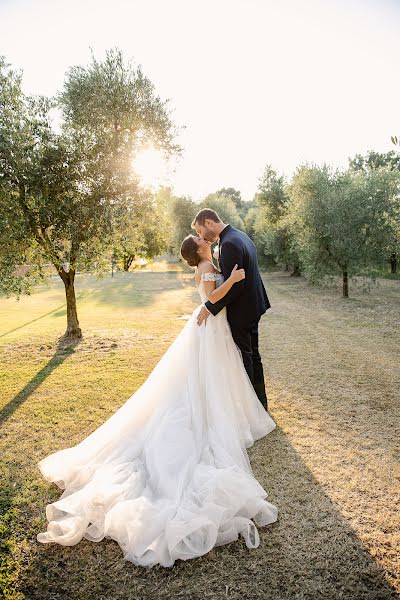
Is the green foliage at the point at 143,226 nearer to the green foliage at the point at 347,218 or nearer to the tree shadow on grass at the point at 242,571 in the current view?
the tree shadow on grass at the point at 242,571

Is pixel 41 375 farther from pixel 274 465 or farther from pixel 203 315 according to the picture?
pixel 274 465

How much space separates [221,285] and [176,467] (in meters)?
2.41

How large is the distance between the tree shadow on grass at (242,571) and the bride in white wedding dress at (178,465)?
0.37 ft

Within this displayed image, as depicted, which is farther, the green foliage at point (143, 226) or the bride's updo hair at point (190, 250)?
the green foliage at point (143, 226)

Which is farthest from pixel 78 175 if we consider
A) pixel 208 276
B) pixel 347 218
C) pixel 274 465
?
pixel 347 218

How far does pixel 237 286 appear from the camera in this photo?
5.40 meters

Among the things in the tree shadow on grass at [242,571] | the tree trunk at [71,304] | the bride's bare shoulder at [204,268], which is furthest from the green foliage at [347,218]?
the tree shadow on grass at [242,571]

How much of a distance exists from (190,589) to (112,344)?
28.4 ft

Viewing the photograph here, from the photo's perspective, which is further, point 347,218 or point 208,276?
point 347,218

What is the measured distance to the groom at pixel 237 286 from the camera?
5352mm

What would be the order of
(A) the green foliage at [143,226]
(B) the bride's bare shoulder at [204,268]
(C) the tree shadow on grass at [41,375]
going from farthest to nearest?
(A) the green foliage at [143,226]
(C) the tree shadow on grass at [41,375]
(B) the bride's bare shoulder at [204,268]

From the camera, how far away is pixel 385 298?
19047 millimetres

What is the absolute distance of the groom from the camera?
5.35m

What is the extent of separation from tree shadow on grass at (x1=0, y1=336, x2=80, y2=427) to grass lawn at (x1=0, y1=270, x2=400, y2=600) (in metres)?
0.04
